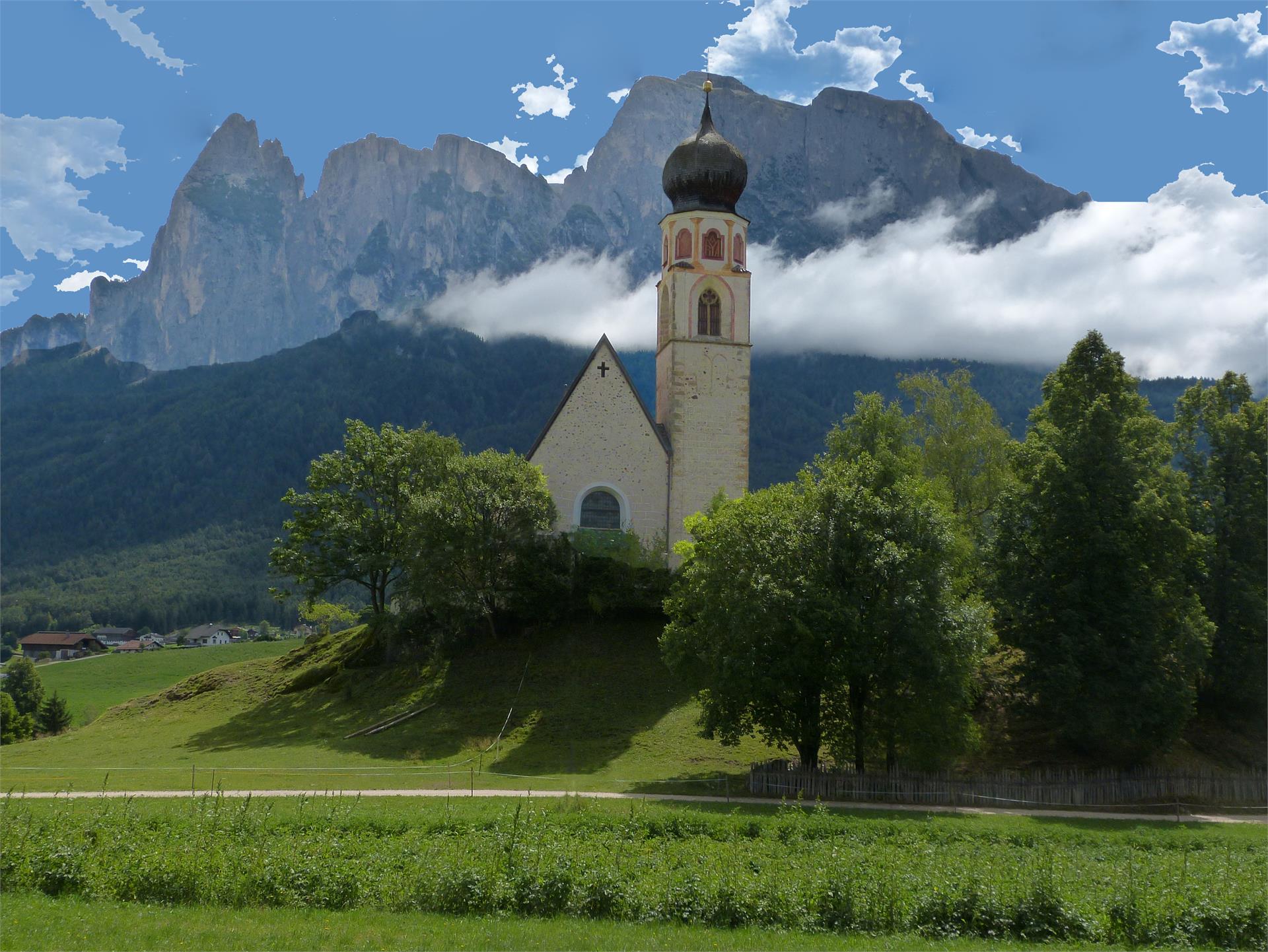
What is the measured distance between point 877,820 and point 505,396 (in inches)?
5575

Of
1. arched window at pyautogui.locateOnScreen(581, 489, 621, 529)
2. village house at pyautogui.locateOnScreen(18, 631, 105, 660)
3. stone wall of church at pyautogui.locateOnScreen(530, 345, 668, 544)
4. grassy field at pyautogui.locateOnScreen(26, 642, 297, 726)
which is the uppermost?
stone wall of church at pyautogui.locateOnScreen(530, 345, 668, 544)

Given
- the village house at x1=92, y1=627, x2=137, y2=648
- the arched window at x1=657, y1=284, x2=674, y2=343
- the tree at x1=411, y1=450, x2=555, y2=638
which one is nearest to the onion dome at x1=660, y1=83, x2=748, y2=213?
the arched window at x1=657, y1=284, x2=674, y2=343

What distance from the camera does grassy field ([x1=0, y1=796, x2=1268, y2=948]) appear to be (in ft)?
62.4

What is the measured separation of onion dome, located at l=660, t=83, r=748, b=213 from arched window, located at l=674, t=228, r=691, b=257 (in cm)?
103

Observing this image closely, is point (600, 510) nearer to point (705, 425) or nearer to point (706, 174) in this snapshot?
point (705, 425)

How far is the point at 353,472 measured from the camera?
167 ft

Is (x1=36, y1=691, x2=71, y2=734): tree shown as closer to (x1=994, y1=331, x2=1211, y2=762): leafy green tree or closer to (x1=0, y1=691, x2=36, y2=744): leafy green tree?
(x1=0, y1=691, x2=36, y2=744): leafy green tree

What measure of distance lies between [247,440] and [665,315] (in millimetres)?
125801

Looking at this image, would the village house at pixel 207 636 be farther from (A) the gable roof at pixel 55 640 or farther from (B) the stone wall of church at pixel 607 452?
(B) the stone wall of church at pixel 607 452

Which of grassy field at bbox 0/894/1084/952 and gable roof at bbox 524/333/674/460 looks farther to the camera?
gable roof at bbox 524/333/674/460

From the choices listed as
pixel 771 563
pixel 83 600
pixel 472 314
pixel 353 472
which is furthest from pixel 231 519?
pixel 771 563

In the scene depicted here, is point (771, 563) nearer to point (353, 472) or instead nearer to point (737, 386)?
point (737, 386)

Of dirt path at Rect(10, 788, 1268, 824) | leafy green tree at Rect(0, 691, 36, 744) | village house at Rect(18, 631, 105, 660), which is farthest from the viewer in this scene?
village house at Rect(18, 631, 105, 660)

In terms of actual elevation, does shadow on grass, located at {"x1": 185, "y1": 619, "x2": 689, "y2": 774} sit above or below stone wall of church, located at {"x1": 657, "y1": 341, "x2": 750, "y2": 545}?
below
